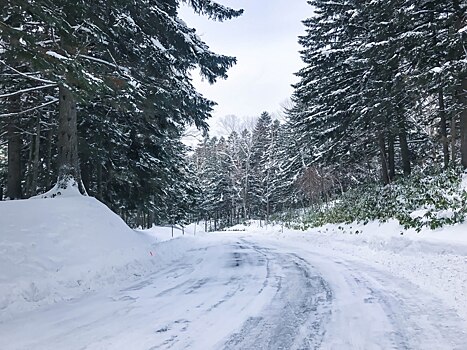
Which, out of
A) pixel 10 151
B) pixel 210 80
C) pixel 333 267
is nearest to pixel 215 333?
pixel 333 267

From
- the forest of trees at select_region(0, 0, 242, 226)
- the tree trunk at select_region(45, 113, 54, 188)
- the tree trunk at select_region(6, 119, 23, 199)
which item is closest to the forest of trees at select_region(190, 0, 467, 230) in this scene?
the forest of trees at select_region(0, 0, 242, 226)

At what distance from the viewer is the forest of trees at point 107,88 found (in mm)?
6869

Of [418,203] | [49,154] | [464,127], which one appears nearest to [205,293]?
[418,203]

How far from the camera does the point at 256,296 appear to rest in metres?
5.42

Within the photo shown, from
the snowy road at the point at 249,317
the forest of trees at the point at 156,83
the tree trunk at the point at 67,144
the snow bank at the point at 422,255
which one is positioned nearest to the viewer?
the snowy road at the point at 249,317

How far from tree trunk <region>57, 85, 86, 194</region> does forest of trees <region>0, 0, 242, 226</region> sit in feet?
0.09

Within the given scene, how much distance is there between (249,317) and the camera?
4344mm

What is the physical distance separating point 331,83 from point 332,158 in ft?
13.8

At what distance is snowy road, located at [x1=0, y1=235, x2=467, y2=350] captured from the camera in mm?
3533

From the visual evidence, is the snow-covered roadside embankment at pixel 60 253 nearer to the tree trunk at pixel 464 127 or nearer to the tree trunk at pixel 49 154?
the tree trunk at pixel 49 154

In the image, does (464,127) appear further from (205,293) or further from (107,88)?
(107,88)

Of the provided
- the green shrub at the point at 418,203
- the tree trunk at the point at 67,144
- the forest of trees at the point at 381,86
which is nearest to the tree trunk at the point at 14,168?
the tree trunk at the point at 67,144

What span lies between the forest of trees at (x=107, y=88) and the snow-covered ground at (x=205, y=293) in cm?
266

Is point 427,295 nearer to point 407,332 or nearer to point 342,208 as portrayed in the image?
point 407,332
